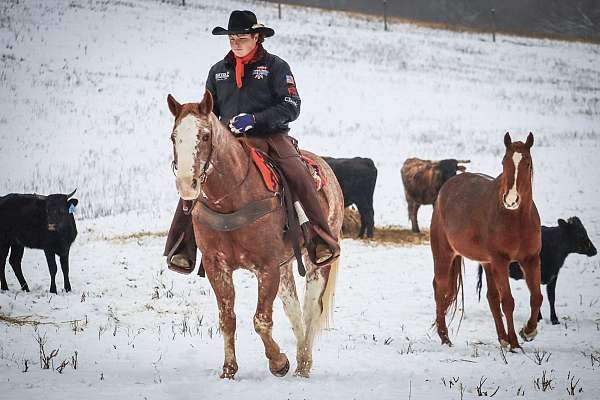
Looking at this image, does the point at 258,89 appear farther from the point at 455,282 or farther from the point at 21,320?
the point at 21,320

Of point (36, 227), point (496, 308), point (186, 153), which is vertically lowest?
point (496, 308)

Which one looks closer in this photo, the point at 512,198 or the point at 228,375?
the point at 228,375

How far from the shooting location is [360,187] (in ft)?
46.5

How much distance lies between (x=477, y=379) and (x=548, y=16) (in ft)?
341

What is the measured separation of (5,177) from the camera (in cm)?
1956

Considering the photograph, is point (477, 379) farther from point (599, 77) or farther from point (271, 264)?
point (599, 77)

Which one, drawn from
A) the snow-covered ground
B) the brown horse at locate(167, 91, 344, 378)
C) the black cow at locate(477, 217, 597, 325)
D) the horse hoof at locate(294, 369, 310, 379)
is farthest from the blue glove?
the black cow at locate(477, 217, 597, 325)

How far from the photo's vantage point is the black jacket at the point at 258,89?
5.48 meters

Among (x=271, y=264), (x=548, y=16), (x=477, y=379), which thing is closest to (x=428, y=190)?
(x=477, y=379)

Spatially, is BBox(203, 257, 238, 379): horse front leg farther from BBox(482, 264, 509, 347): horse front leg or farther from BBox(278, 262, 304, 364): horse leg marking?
BBox(482, 264, 509, 347): horse front leg

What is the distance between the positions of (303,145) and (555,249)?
56.0ft

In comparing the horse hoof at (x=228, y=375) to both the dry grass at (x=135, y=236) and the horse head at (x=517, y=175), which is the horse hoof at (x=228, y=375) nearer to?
the horse head at (x=517, y=175)

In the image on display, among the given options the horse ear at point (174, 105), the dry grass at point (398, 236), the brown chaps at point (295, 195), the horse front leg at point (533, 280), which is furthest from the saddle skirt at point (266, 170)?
the dry grass at point (398, 236)

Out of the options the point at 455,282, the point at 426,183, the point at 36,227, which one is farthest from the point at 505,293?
the point at 426,183
